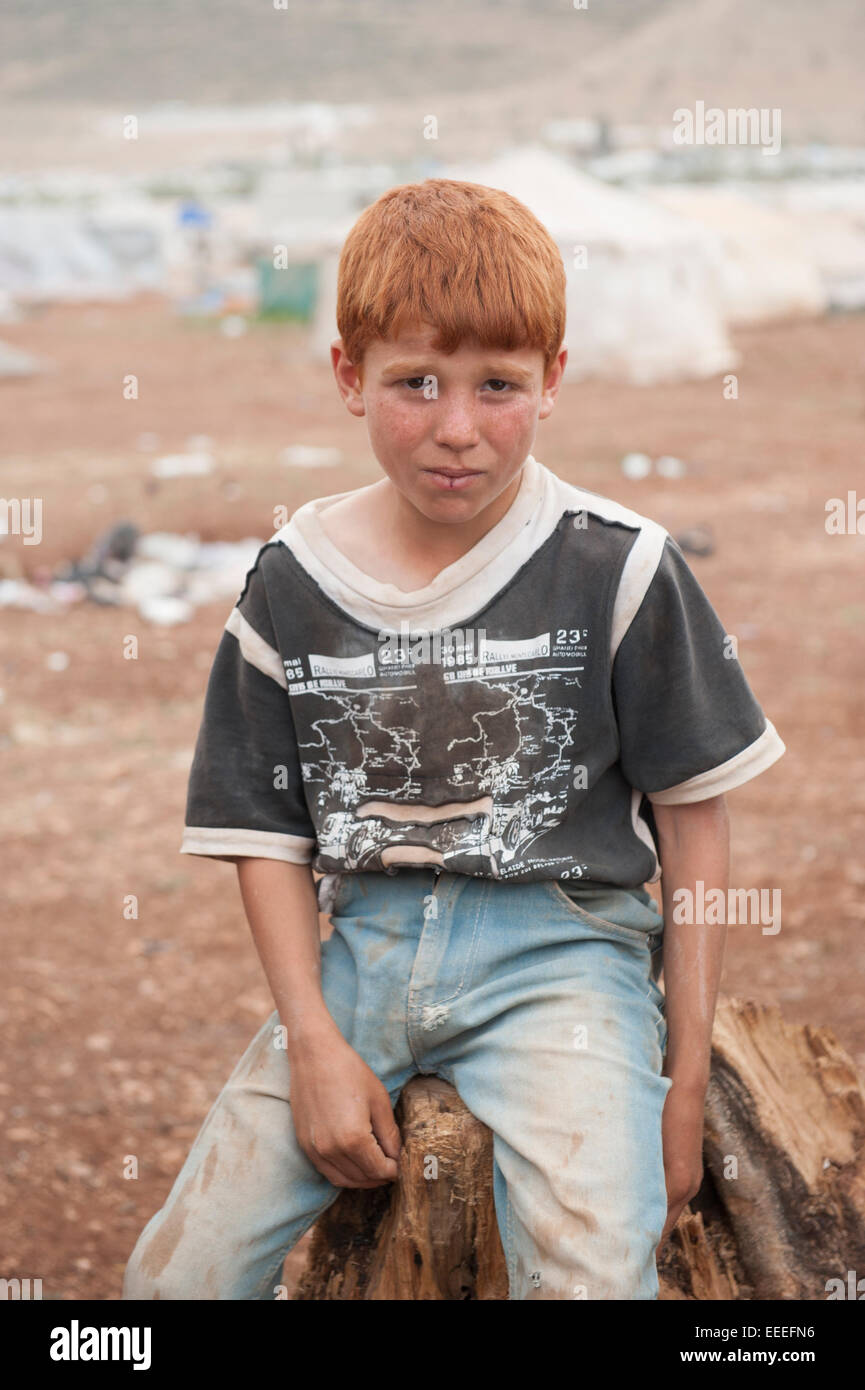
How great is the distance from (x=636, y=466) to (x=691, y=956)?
8581mm

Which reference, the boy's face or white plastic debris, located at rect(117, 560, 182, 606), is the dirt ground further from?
the boy's face

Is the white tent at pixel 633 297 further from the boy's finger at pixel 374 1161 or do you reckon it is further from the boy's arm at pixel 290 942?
the boy's finger at pixel 374 1161

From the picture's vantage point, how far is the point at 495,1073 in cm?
183

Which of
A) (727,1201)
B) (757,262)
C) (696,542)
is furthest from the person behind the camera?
(757,262)

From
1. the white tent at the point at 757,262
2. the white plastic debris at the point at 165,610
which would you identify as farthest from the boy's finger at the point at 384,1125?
the white tent at the point at 757,262

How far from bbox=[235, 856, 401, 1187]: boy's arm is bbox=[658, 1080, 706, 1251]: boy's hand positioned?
0.34m

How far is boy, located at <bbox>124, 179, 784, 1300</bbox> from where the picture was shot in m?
1.77

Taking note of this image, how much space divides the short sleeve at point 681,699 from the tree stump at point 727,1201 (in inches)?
19.4

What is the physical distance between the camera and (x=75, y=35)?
9275cm

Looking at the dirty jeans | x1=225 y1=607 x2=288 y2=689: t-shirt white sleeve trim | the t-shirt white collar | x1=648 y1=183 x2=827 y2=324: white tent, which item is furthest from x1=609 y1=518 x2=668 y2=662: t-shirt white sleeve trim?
x1=648 y1=183 x2=827 y2=324: white tent

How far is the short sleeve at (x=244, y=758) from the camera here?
200 centimetres

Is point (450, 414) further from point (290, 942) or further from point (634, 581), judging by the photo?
point (290, 942)

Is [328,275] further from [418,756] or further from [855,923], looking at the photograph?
[418,756]

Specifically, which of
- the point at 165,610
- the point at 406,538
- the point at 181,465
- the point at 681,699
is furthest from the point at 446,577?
the point at 181,465
